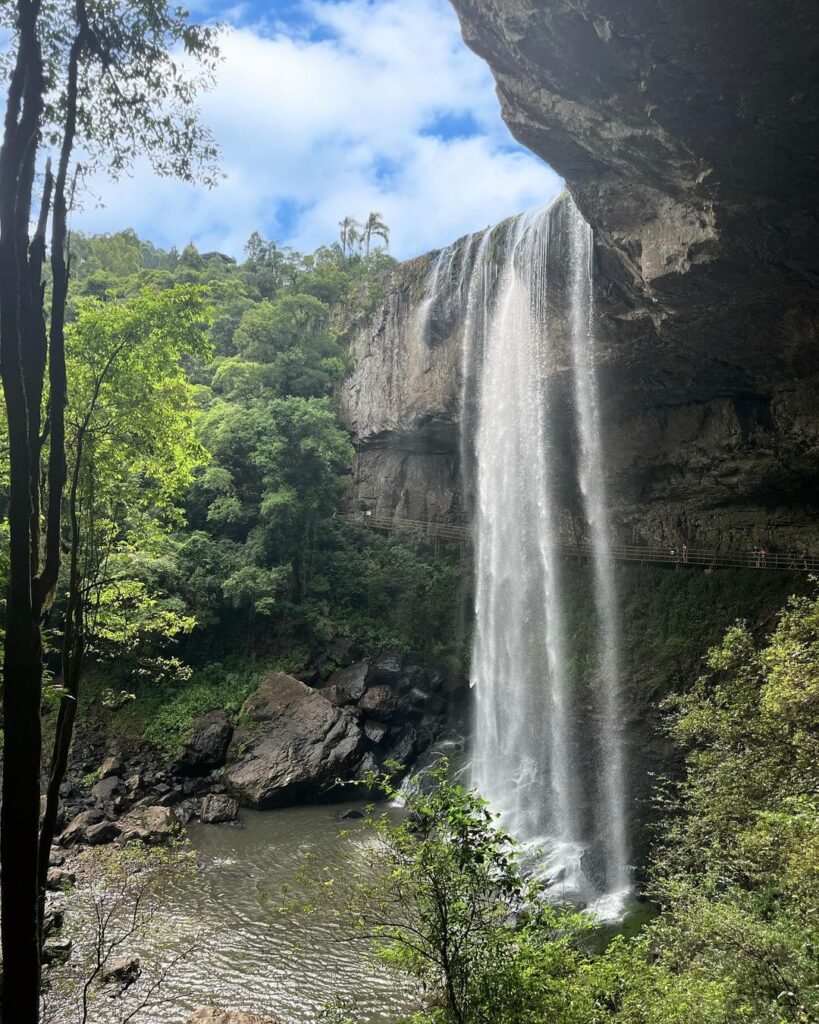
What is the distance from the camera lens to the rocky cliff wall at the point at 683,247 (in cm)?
962

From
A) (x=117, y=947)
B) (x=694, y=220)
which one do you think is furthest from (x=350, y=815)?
(x=694, y=220)

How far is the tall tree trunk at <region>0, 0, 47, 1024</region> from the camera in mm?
3486

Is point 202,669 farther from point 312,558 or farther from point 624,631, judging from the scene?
point 624,631

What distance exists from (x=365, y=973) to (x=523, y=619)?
12575 mm

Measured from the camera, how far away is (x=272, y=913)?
11.4 meters

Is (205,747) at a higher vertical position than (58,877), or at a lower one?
higher

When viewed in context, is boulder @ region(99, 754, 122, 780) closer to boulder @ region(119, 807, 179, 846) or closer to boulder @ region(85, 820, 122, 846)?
boulder @ region(119, 807, 179, 846)

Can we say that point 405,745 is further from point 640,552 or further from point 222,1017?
point 222,1017

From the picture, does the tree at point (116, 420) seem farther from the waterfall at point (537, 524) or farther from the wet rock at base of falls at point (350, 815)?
the waterfall at point (537, 524)

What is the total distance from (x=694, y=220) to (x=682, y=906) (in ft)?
38.4

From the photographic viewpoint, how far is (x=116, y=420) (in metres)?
7.42

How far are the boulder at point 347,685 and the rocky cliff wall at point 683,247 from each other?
32.2 feet

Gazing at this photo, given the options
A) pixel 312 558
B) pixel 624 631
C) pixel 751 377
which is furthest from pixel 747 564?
pixel 312 558

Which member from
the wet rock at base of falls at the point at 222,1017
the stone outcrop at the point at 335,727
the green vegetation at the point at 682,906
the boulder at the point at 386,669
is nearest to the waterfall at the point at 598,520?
the green vegetation at the point at 682,906
